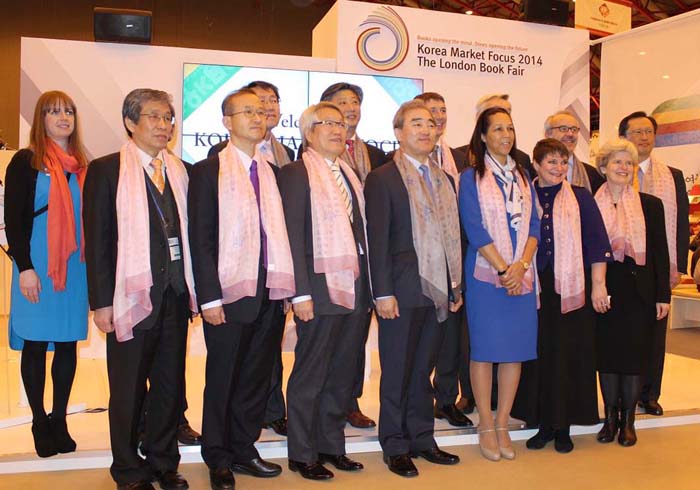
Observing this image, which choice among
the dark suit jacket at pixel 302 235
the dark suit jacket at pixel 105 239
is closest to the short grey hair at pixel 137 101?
the dark suit jacket at pixel 105 239

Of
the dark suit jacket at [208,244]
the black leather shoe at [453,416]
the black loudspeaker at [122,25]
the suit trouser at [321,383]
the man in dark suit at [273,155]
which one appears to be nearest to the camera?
the dark suit jacket at [208,244]

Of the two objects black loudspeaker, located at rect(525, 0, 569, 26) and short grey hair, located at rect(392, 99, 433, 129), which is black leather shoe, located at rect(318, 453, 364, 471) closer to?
short grey hair, located at rect(392, 99, 433, 129)

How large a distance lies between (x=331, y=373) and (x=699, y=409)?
2.54 metres

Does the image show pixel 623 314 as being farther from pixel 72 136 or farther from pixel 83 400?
pixel 83 400

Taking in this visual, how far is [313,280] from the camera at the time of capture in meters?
3.09

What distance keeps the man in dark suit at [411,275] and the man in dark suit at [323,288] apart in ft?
0.42

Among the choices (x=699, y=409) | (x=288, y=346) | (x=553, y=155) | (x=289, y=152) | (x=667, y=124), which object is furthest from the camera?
(x=667, y=124)

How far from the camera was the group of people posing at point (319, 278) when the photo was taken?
2859 mm

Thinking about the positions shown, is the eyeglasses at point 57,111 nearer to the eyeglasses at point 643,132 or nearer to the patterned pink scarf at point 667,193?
the eyeglasses at point 643,132

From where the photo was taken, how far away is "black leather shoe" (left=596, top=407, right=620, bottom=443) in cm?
378

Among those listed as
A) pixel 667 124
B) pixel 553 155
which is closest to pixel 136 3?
pixel 667 124

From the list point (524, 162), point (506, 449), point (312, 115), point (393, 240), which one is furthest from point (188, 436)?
point (524, 162)

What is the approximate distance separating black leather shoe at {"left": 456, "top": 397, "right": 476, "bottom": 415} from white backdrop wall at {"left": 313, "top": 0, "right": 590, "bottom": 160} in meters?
3.23

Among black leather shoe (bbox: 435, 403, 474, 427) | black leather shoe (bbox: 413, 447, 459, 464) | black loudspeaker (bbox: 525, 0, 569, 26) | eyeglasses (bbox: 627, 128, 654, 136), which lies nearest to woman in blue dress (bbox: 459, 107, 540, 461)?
black leather shoe (bbox: 413, 447, 459, 464)
